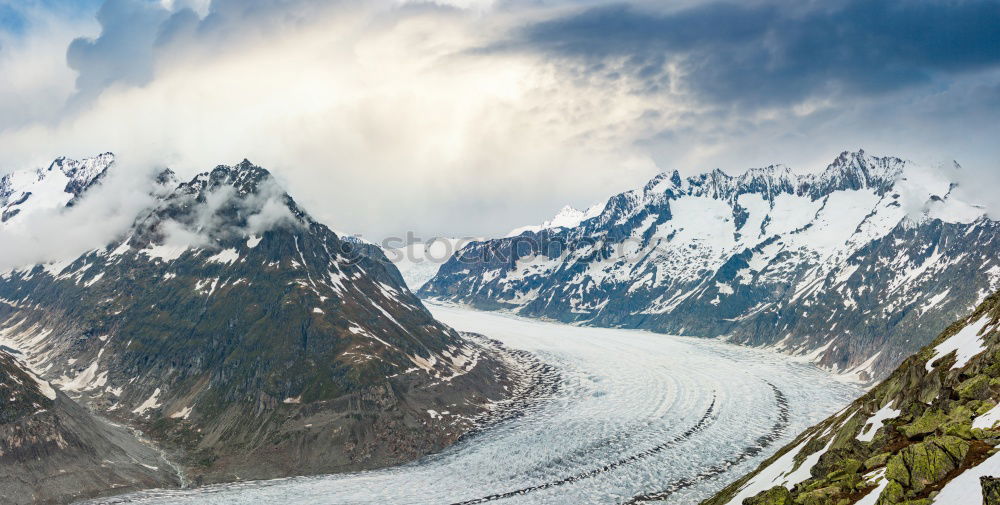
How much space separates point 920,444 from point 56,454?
19420 cm

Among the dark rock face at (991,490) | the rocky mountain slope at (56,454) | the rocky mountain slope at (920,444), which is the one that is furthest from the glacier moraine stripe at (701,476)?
the rocky mountain slope at (56,454)

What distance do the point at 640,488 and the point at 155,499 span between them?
120590 millimetres

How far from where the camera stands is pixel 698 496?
511ft

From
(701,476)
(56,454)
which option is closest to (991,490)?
(701,476)

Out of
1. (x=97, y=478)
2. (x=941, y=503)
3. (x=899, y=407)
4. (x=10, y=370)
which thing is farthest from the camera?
(x=10, y=370)

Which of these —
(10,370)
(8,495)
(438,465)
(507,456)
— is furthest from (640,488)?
(10,370)

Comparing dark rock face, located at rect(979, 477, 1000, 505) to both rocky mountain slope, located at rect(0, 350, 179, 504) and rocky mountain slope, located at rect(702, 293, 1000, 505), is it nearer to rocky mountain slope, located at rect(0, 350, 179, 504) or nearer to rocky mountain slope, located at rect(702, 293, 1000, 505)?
rocky mountain slope, located at rect(702, 293, 1000, 505)

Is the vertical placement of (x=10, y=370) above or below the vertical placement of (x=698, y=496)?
above

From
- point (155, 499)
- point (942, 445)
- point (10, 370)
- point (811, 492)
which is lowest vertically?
point (155, 499)

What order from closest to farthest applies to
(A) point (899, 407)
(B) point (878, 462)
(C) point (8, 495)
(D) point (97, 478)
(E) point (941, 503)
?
(E) point (941, 503), (B) point (878, 462), (A) point (899, 407), (C) point (8, 495), (D) point (97, 478)

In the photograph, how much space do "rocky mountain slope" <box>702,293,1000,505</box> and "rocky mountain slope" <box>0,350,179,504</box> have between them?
153218mm

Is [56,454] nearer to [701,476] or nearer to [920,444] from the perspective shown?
[701,476]

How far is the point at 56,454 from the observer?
169 m

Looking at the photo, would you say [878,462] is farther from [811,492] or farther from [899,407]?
[899,407]
